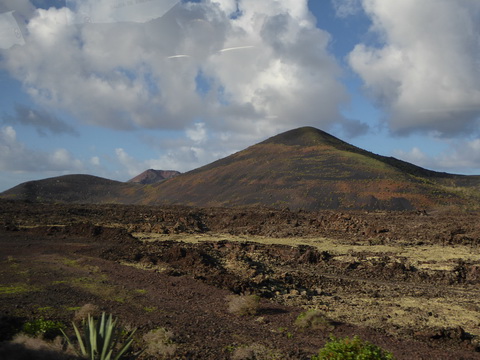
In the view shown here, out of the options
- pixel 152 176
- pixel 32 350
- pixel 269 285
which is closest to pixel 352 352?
pixel 32 350

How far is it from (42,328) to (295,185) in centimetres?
5507

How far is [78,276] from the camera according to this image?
14.4 meters

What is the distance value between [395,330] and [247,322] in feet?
12.6

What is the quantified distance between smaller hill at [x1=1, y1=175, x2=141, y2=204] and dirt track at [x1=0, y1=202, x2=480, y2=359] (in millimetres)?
63053

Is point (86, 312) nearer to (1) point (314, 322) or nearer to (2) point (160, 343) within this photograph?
(2) point (160, 343)

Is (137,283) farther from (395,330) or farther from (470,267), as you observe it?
(470,267)

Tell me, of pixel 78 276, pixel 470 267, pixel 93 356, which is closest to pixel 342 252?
pixel 470 267

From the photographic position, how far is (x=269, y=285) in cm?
1529

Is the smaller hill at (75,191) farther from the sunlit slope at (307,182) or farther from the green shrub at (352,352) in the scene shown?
the green shrub at (352,352)

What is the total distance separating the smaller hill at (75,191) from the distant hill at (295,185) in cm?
22

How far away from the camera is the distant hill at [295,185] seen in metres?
A: 54.7

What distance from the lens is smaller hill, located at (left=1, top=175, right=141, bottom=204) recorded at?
8738 cm

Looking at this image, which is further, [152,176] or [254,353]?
[152,176]

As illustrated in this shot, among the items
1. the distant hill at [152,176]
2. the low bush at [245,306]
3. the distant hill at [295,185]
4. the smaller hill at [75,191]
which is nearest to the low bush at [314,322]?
Answer: the low bush at [245,306]
